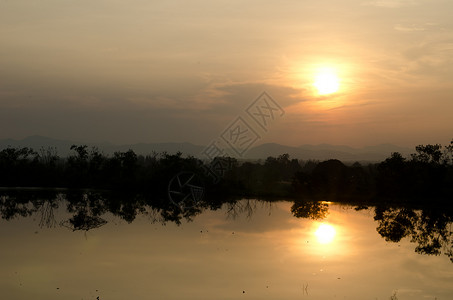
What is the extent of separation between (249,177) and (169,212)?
1616cm

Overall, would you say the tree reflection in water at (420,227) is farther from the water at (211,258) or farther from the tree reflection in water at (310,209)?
the tree reflection in water at (310,209)

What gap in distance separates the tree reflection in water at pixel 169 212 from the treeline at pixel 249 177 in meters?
3.51

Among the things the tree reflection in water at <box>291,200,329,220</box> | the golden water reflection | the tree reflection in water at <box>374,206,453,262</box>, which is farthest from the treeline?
the golden water reflection

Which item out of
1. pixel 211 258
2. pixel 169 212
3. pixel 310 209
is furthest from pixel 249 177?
pixel 211 258

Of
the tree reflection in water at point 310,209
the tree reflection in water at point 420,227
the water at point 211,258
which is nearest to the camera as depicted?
the water at point 211,258

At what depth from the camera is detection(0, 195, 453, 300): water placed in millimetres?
12844

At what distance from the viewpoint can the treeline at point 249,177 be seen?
36.1 m

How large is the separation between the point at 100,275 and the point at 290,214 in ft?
54.1

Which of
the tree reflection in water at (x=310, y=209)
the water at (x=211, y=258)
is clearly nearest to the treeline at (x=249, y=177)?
the tree reflection in water at (x=310, y=209)

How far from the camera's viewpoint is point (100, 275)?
45.3ft

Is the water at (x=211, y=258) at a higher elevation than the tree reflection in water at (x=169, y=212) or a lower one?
lower

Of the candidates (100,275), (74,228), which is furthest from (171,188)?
(100,275)

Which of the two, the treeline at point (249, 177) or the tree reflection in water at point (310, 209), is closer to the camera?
the tree reflection in water at point (310, 209)

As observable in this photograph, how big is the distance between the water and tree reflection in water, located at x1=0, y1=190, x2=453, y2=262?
0.78ft
